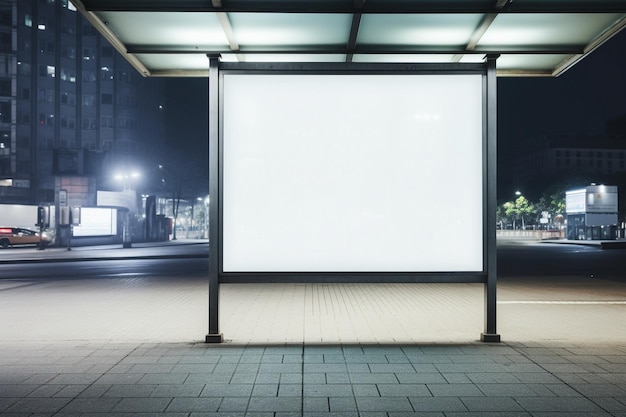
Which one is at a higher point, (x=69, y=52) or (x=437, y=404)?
(x=69, y=52)

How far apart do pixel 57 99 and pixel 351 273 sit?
77061mm

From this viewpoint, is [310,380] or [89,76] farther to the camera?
[89,76]

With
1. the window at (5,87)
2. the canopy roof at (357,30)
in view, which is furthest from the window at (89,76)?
the canopy roof at (357,30)

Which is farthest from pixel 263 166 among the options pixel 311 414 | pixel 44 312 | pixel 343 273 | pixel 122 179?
pixel 122 179

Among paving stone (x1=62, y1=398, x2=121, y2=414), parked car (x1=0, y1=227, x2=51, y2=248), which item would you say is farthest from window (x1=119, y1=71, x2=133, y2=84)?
paving stone (x1=62, y1=398, x2=121, y2=414)

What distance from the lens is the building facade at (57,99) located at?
6625 centimetres

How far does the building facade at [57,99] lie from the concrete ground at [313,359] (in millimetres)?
60593

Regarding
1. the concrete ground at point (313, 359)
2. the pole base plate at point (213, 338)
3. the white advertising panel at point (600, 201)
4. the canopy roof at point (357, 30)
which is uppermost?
the canopy roof at point (357, 30)

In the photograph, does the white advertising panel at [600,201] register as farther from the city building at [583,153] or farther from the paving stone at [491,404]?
the city building at [583,153]

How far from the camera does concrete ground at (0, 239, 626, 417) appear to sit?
14.4 feet

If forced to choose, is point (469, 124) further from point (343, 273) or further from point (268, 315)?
point (268, 315)

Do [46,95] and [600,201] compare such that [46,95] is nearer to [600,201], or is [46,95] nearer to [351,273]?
[600,201]

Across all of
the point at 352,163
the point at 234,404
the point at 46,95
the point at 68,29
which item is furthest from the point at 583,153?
the point at 234,404

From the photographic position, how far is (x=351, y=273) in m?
6.29
